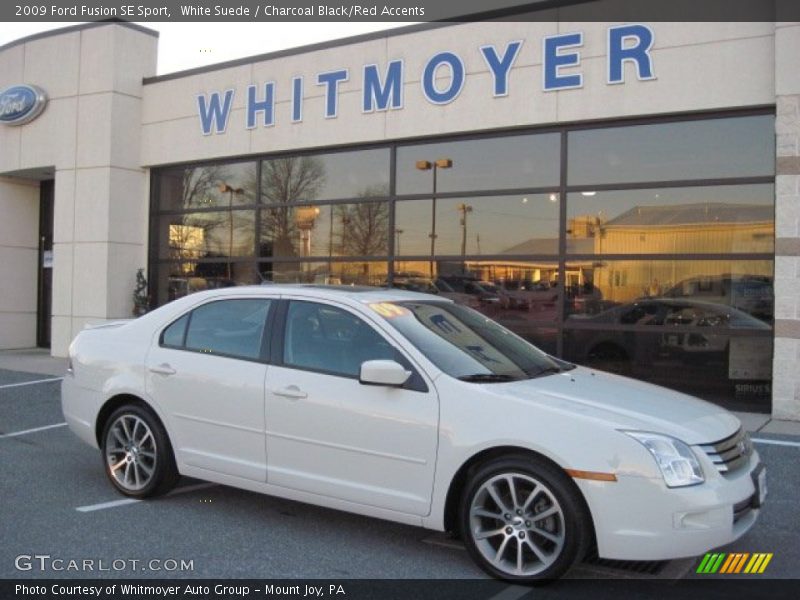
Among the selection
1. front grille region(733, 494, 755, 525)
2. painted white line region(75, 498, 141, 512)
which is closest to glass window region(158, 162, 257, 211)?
painted white line region(75, 498, 141, 512)

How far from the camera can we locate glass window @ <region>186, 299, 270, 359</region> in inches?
209

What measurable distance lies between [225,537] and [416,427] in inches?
57.7

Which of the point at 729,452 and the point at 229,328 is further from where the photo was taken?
the point at 229,328

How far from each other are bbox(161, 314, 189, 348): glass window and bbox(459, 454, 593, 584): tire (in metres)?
2.42

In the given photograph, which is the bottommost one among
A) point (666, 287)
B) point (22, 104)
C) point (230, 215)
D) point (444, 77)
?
point (666, 287)

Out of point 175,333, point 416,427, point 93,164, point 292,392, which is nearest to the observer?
point 416,427

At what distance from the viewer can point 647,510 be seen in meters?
3.92

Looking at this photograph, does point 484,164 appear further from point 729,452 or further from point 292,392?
point 729,452

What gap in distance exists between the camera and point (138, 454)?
5648 mm

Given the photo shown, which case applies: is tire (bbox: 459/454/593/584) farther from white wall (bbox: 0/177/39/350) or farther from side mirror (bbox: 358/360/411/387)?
white wall (bbox: 0/177/39/350)

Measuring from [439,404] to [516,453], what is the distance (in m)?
0.50

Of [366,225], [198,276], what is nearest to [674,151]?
[366,225]

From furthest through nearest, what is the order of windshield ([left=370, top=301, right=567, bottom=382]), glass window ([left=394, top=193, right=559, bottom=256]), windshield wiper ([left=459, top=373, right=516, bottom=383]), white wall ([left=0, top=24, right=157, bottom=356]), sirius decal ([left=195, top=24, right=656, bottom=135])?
white wall ([left=0, top=24, right=157, bottom=356]) < glass window ([left=394, top=193, right=559, bottom=256]) < sirius decal ([left=195, top=24, right=656, bottom=135]) < windshield ([left=370, top=301, right=567, bottom=382]) < windshield wiper ([left=459, top=373, right=516, bottom=383])

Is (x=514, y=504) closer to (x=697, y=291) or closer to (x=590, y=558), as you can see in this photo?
(x=590, y=558)
